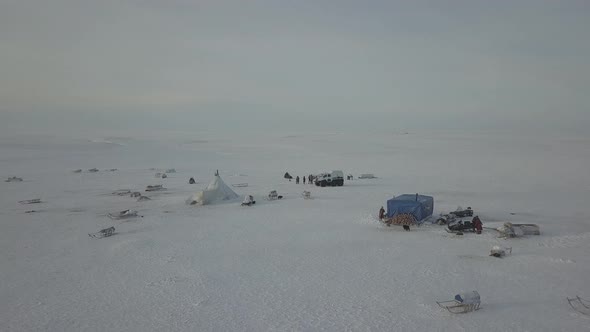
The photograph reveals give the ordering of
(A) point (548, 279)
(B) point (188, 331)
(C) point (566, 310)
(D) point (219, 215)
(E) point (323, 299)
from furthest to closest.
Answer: (D) point (219, 215)
(A) point (548, 279)
(E) point (323, 299)
(C) point (566, 310)
(B) point (188, 331)

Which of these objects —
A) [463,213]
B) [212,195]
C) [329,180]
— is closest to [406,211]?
[463,213]

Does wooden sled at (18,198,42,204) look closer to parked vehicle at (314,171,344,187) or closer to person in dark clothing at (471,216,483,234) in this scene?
parked vehicle at (314,171,344,187)

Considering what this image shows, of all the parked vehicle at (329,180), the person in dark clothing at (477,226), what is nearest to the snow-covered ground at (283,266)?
the person in dark clothing at (477,226)

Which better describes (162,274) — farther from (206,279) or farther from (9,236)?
(9,236)

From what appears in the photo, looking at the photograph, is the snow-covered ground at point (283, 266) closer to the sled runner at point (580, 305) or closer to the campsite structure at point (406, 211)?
the sled runner at point (580, 305)

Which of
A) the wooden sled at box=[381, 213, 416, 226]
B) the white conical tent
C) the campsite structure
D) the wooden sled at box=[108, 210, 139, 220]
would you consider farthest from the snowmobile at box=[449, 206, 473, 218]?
the wooden sled at box=[108, 210, 139, 220]

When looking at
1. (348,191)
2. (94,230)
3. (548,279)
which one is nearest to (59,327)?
(94,230)
